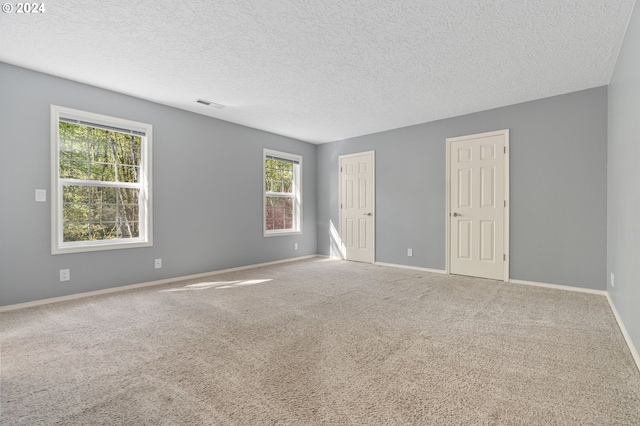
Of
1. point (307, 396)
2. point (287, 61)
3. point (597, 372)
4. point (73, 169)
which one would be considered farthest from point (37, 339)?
point (597, 372)

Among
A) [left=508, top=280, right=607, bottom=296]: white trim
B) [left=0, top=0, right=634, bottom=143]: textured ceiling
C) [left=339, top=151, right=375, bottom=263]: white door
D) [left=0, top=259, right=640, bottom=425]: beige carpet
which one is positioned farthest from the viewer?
[left=339, top=151, right=375, bottom=263]: white door

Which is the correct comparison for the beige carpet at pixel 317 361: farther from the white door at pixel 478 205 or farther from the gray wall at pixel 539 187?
the white door at pixel 478 205

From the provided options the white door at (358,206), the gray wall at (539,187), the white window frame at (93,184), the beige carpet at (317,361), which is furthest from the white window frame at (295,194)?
the beige carpet at (317,361)

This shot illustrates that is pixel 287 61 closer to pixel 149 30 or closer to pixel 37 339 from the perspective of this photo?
pixel 149 30

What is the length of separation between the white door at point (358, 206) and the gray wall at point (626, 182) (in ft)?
10.9

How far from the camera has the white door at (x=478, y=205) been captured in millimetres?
4289

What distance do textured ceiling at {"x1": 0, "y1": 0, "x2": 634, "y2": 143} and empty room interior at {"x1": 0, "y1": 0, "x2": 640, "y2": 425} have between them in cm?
3

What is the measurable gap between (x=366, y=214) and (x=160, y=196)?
11.7ft

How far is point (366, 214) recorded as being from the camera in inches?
230

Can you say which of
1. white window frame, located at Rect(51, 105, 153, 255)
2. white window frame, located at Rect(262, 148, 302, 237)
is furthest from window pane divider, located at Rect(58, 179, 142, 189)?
white window frame, located at Rect(262, 148, 302, 237)

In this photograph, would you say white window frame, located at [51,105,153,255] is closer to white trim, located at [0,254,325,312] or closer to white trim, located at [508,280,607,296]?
white trim, located at [0,254,325,312]

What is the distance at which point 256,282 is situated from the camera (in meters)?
4.25

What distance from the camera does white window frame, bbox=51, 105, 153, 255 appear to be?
3.31 metres

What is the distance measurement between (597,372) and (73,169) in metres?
5.14
